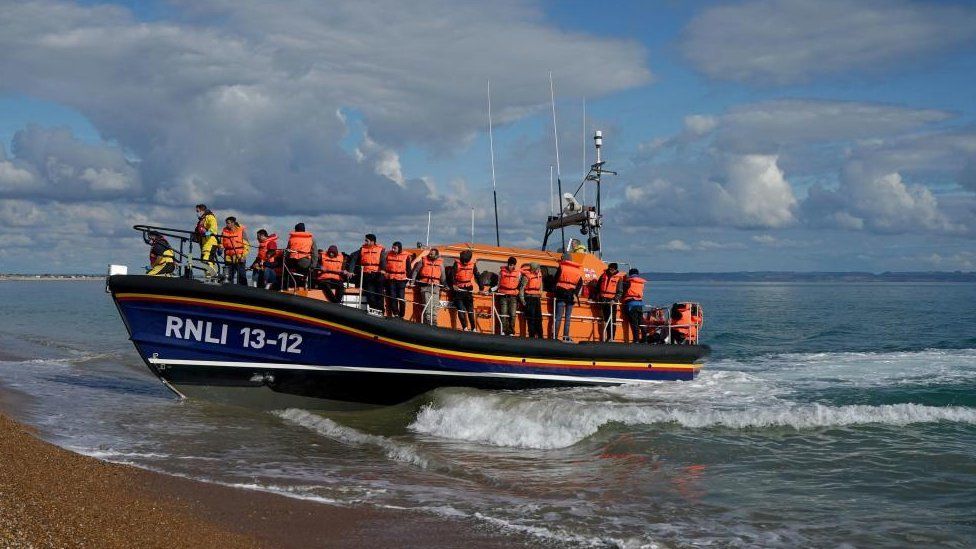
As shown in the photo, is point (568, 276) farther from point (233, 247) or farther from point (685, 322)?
point (233, 247)

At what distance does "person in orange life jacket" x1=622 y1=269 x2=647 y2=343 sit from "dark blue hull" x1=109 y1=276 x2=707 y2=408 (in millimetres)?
2239

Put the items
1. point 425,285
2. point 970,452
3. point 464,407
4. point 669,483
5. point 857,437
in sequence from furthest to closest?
point 425,285 → point 464,407 → point 857,437 → point 970,452 → point 669,483

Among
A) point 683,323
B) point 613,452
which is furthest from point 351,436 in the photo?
point 683,323

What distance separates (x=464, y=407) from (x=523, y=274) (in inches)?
90.2

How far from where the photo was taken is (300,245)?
1040 centimetres

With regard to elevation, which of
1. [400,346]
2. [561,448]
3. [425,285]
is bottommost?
[561,448]

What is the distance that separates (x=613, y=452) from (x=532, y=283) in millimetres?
3314

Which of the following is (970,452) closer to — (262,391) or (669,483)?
(669,483)

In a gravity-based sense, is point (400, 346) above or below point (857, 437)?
above

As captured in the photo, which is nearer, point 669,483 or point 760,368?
point 669,483

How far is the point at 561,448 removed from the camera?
903 centimetres

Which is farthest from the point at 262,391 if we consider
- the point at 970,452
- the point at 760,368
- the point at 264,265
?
the point at 760,368

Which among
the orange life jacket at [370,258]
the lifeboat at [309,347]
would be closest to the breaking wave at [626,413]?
the lifeboat at [309,347]

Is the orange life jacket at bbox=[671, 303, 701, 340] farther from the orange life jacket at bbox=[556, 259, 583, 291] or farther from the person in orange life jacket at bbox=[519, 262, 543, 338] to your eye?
the person in orange life jacket at bbox=[519, 262, 543, 338]
